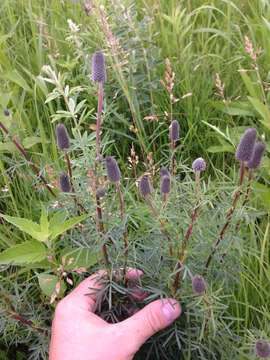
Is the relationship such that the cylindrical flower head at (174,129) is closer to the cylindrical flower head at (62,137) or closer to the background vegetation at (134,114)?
the background vegetation at (134,114)

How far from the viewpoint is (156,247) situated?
4.40 feet

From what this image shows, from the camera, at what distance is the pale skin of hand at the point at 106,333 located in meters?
1.27

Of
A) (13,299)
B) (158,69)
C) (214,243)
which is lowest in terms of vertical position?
(13,299)

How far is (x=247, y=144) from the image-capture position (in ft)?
3.61

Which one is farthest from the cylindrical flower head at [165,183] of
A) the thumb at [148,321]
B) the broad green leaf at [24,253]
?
the broad green leaf at [24,253]

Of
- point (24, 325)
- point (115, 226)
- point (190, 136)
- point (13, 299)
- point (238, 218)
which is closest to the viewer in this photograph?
point (238, 218)

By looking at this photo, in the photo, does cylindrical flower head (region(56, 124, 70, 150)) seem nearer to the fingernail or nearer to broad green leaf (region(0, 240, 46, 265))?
broad green leaf (region(0, 240, 46, 265))

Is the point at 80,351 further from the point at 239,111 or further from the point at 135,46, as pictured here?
the point at 135,46

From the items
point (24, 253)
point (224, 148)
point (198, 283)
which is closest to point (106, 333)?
point (198, 283)


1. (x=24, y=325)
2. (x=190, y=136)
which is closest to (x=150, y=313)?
(x=24, y=325)

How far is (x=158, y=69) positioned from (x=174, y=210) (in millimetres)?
1575

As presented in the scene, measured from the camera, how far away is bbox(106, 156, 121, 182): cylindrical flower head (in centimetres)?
113

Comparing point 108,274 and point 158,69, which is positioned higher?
point 158,69

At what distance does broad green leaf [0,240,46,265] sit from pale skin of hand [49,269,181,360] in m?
0.30
